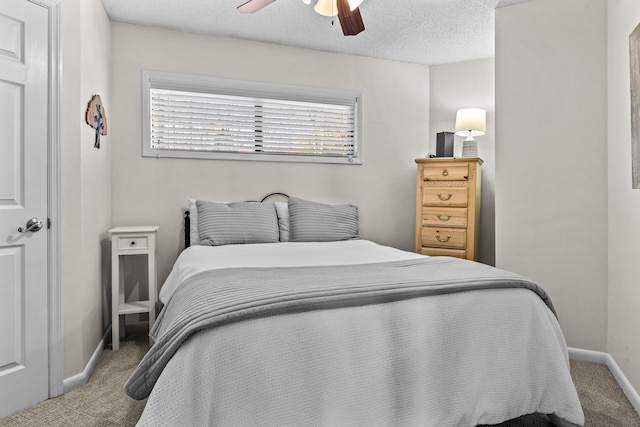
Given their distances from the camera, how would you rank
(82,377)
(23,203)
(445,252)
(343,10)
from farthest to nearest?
(445,252) < (82,377) < (343,10) < (23,203)

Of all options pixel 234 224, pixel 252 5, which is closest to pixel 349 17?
pixel 252 5

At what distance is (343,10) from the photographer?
2.25 m

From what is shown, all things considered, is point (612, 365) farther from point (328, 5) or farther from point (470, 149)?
point (328, 5)

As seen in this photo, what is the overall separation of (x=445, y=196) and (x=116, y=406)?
3.08 m

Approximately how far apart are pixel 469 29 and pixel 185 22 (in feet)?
8.15

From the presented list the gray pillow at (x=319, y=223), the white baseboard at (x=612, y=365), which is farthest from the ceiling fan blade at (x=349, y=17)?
the white baseboard at (x=612, y=365)

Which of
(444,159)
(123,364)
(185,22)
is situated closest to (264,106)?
(185,22)

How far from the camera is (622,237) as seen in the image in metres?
2.45

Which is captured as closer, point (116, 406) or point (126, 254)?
point (116, 406)

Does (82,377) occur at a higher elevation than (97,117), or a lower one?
lower

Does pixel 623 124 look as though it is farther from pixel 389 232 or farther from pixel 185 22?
pixel 185 22

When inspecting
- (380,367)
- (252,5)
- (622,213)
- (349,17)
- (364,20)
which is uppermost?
(364,20)

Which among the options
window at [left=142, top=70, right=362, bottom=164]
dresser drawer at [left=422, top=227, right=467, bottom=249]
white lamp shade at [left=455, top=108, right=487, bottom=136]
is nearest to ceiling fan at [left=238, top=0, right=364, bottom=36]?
window at [left=142, top=70, right=362, bottom=164]

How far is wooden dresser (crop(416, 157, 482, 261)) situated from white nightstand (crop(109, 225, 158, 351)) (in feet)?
7.98
